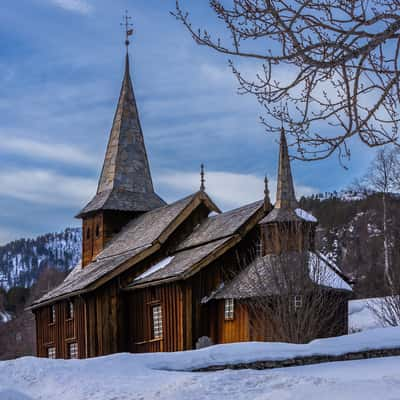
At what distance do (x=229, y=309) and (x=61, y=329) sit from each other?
885cm

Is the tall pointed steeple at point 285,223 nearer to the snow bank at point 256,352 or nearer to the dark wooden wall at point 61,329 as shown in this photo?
the snow bank at point 256,352

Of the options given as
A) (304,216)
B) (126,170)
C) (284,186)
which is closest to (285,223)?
(304,216)

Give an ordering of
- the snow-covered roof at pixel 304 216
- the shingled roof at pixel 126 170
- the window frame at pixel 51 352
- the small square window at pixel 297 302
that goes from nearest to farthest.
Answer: the small square window at pixel 297 302
the snow-covered roof at pixel 304 216
the window frame at pixel 51 352
the shingled roof at pixel 126 170

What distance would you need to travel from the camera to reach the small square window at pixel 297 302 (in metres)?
19.2

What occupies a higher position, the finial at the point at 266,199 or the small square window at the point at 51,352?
the finial at the point at 266,199

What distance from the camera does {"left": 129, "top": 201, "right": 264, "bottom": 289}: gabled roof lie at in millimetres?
23438

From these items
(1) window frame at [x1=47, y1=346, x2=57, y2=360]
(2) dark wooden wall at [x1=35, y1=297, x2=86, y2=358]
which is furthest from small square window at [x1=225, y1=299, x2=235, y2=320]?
(1) window frame at [x1=47, y1=346, x2=57, y2=360]

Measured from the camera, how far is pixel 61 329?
1125 inches

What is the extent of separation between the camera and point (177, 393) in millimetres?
9930

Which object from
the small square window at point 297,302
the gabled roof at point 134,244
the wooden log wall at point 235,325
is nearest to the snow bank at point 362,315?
the gabled roof at point 134,244

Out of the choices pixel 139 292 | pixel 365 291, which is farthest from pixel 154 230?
pixel 365 291

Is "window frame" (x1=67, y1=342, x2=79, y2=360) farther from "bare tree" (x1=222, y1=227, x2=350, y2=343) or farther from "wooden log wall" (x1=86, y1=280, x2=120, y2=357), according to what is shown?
"bare tree" (x1=222, y1=227, x2=350, y2=343)

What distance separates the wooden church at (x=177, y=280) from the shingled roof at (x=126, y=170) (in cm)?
77

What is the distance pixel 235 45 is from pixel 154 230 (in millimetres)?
19581
